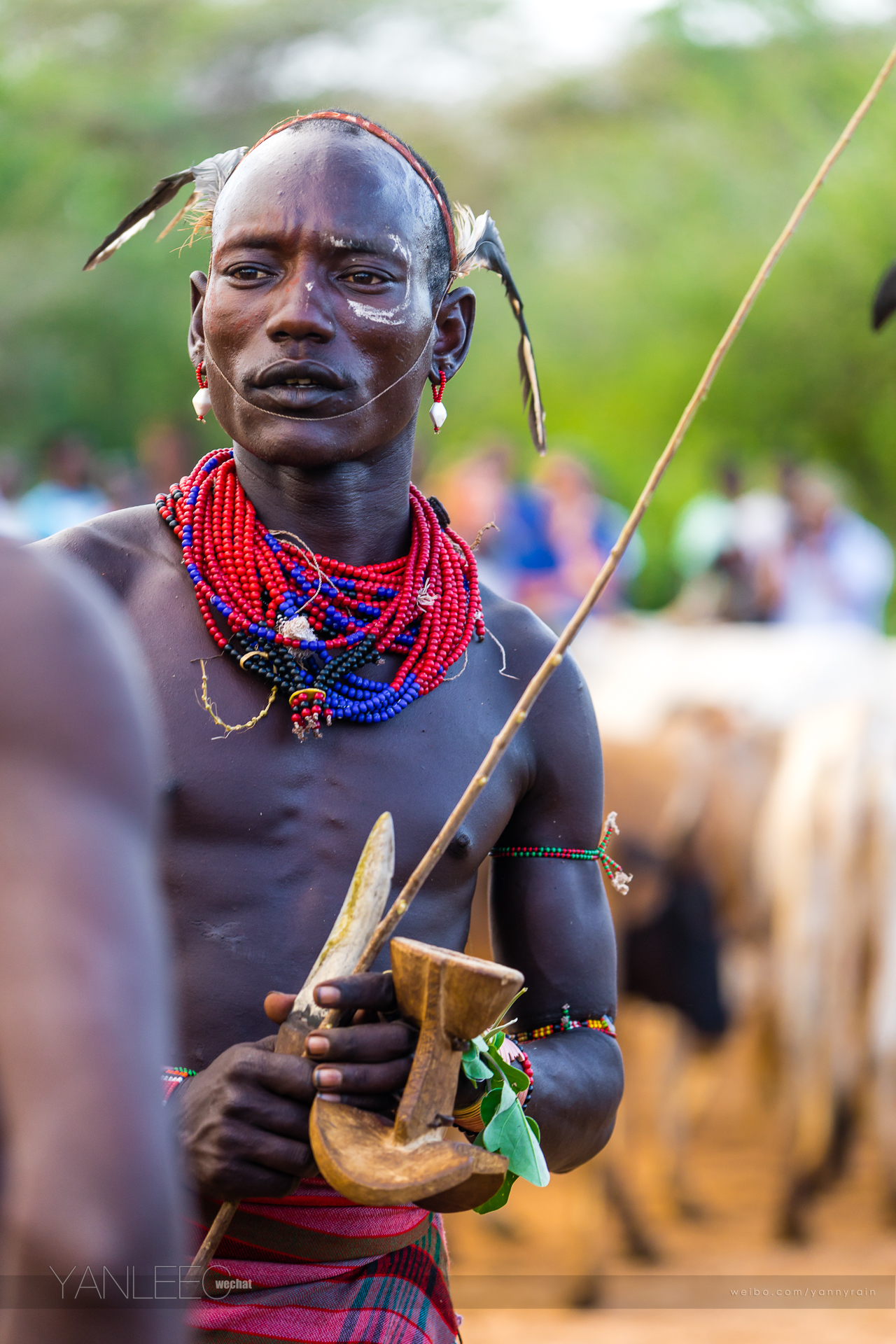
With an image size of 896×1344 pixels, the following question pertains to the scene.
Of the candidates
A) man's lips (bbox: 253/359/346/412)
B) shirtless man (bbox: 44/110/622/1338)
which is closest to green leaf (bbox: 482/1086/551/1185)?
shirtless man (bbox: 44/110/622/1338)

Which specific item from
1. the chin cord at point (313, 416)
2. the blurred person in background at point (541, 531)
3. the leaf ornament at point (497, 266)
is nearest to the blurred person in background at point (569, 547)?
the blurred person in background at point (541, 531)

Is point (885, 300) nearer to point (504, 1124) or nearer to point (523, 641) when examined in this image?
point (523, 641)

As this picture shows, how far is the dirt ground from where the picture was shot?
6047 mm

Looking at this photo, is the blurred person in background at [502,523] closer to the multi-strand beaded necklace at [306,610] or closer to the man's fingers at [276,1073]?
the multi-strand beaded necklace at [306,610]

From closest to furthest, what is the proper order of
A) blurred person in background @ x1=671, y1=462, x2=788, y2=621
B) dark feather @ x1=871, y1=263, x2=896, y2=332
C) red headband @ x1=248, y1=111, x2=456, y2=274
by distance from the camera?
red headband @ x1=248, y1=111, x2=456, y2=274 < dark feather @ x1=871, y1=263, x2=896, y2=332 < blurred person in background @ x1=671, y1=462, x2=788, y2=621

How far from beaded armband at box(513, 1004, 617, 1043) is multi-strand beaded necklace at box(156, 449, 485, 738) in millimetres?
476

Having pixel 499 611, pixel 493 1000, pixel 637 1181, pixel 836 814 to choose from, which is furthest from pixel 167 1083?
pixel 637 1181

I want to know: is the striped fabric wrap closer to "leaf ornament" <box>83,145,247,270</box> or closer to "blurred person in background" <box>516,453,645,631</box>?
"leaf ornament" <box>83,145,247,270</box>

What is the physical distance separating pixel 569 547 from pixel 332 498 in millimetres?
7744

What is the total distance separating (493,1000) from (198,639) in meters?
0.66

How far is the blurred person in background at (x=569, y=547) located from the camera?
8914 millimetres

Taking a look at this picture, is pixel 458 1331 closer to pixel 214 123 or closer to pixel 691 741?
pixel 691 741

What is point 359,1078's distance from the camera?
1512 millimetres

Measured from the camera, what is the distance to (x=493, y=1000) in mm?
1540
